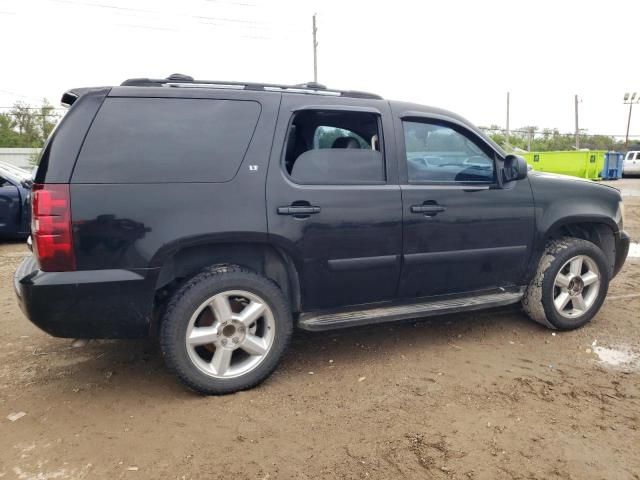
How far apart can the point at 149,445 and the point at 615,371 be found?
310 cm

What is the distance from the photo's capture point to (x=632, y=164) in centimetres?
3023

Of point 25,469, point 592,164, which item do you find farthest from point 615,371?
point 592,164

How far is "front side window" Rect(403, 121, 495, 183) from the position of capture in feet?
11.5

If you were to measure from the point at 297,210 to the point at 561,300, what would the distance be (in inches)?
98.7

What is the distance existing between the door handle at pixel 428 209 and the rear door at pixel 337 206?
0.14 m

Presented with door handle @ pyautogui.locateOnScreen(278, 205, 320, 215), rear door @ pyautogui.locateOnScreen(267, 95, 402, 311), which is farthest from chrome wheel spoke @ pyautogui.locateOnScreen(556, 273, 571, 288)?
door handle @ pyautogui.locateOnScreen(278, 205, 320, 215)

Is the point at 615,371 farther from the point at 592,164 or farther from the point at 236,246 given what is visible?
the point at 592,164

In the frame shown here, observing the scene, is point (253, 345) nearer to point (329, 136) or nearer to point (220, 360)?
point (220, 360)

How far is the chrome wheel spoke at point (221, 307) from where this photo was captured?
2.91 metres

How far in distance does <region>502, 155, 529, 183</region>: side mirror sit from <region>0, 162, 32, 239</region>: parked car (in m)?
7.12

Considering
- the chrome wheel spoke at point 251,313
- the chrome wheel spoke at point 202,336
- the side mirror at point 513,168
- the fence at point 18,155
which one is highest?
the fence at point 18,155

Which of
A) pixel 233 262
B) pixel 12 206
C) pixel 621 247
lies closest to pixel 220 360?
pixel 233 262

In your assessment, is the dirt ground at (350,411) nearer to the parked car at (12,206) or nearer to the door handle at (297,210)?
the door handle at (297,210)

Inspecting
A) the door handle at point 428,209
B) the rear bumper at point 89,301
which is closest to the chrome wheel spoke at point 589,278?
the door handle at point 428,209
